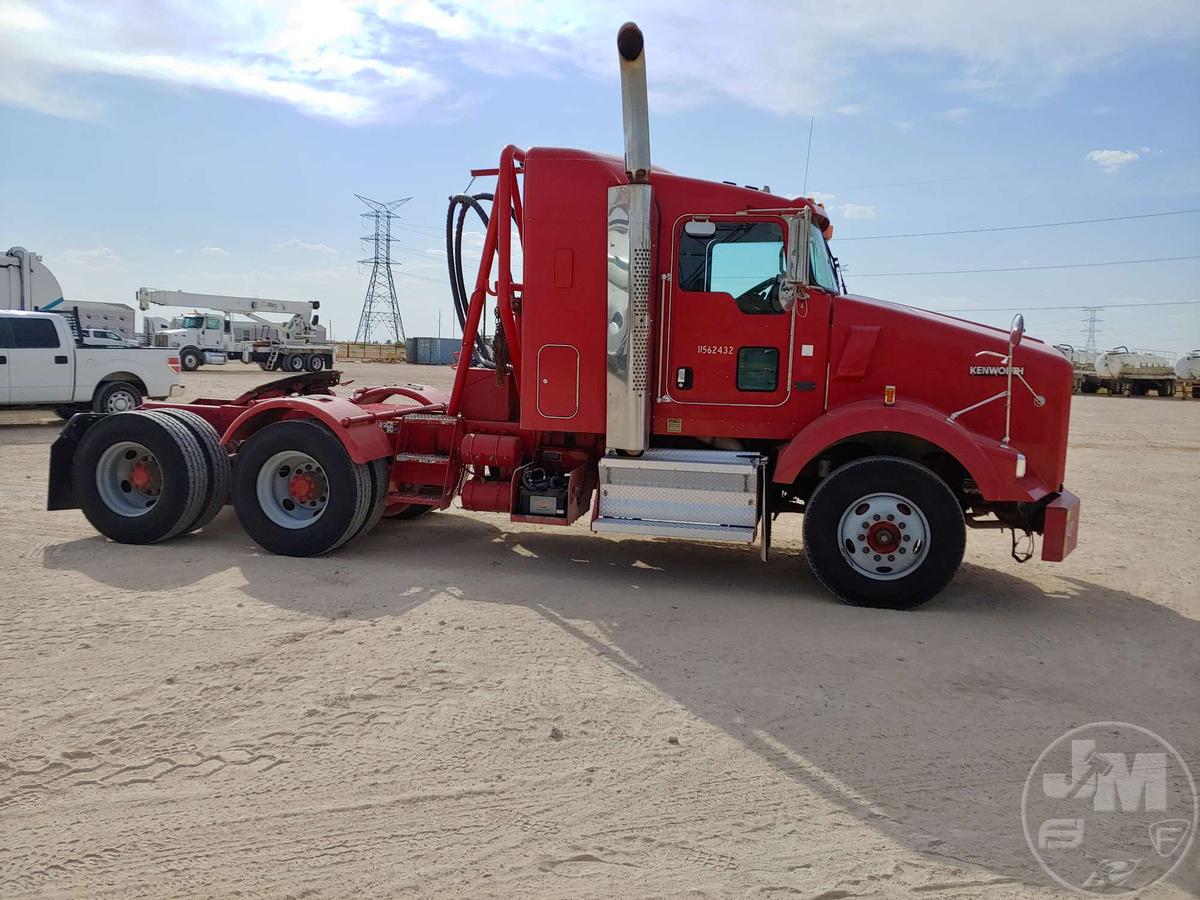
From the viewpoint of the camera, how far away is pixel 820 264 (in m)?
6.47

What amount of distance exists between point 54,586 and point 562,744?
4232mm

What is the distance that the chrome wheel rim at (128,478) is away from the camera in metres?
7.43

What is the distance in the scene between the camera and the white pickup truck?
14758 mm

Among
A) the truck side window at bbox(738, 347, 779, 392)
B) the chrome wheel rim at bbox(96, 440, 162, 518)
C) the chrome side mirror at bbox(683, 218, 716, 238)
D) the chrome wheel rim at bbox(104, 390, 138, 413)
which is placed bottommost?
the chrome wheel rim at bbox(96, 440, 162, 518)

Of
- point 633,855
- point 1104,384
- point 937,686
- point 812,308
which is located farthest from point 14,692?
point 1104,384

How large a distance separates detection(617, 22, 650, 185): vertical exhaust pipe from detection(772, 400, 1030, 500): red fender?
2.23 meters

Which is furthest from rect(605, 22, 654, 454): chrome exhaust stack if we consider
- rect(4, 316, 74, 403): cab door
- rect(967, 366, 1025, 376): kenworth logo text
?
rect(4, 316, 74, 403): cab door

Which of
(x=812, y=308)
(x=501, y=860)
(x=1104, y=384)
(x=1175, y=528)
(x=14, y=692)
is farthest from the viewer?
(x=1104, y=384)

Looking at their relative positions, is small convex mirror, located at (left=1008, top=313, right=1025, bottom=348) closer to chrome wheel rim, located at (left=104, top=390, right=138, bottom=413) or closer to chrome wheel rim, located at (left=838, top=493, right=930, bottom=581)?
chrome wheel rim, located at (left=838, top=493, right=930, bottom=581)

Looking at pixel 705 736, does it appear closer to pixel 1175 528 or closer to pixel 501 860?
pixel 501 860

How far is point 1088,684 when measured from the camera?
4.70 m

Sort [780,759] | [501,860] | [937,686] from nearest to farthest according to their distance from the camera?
[501,860]
[780,759]
[937,686]

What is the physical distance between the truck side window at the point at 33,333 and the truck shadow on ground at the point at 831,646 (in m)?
9.59

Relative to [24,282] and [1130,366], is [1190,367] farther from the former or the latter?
[24,282]
